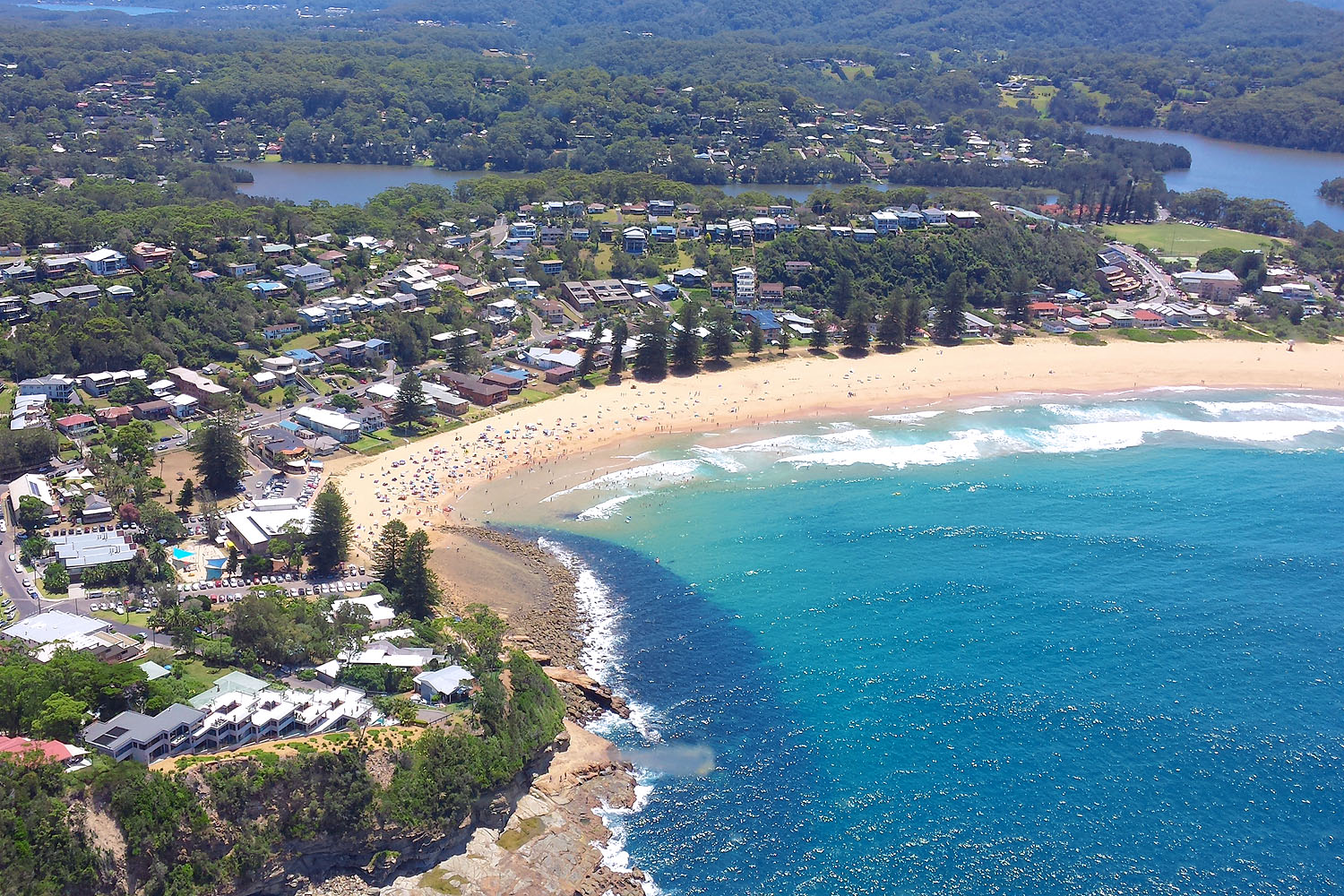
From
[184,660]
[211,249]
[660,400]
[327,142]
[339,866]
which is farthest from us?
[327,142]

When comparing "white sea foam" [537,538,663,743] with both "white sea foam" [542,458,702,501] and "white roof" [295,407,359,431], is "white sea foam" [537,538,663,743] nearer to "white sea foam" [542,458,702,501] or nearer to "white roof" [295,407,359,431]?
"white sea foam" [542,458,702,501]

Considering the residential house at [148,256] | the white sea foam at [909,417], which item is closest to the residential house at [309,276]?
the residential house at [148,256]

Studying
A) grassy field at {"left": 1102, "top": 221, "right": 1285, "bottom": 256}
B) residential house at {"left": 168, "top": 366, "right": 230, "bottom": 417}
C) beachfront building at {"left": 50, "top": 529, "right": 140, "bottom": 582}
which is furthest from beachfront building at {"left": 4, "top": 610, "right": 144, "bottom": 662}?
grassy field at {"left": 1102, "top": 221, "right": 1285, "bottom": 256}

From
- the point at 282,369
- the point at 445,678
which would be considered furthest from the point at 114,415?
the point at 445,678

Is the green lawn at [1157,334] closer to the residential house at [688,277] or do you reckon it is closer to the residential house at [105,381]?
the residential house at [688,277]

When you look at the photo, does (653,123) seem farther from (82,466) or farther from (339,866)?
(339,866)

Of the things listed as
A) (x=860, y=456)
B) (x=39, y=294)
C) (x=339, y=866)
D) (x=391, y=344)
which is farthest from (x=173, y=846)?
(x=39, y=294)

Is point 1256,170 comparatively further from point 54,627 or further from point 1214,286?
point 54,627
